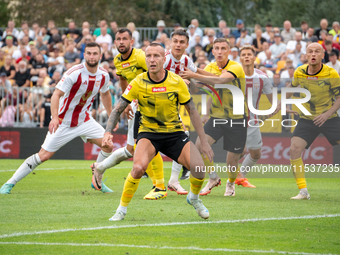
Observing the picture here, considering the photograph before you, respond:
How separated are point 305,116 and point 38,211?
4.59 m

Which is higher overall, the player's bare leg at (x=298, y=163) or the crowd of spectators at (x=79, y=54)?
the crowd of spectators at (x=79, y=54)

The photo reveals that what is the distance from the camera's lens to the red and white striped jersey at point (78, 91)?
8.91 meters

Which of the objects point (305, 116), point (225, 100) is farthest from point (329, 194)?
point (225, 100)

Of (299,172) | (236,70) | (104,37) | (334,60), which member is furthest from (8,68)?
(299,172)

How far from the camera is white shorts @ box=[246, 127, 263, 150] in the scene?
10.0 metres

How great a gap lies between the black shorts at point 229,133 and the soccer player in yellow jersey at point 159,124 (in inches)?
99.5

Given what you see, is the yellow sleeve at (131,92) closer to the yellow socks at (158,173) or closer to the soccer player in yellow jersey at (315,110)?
the yellow socks at (158,173)

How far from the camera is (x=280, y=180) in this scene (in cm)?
1222

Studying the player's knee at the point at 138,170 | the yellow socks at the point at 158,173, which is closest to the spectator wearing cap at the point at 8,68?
the yellow socks at the point at 158,173

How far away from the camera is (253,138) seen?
33.2 ft

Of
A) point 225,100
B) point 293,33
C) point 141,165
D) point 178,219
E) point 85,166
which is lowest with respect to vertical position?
point 85,166

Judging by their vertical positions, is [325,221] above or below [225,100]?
below

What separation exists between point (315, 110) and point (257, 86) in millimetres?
1411

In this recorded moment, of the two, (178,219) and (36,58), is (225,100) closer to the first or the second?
(178,219)
